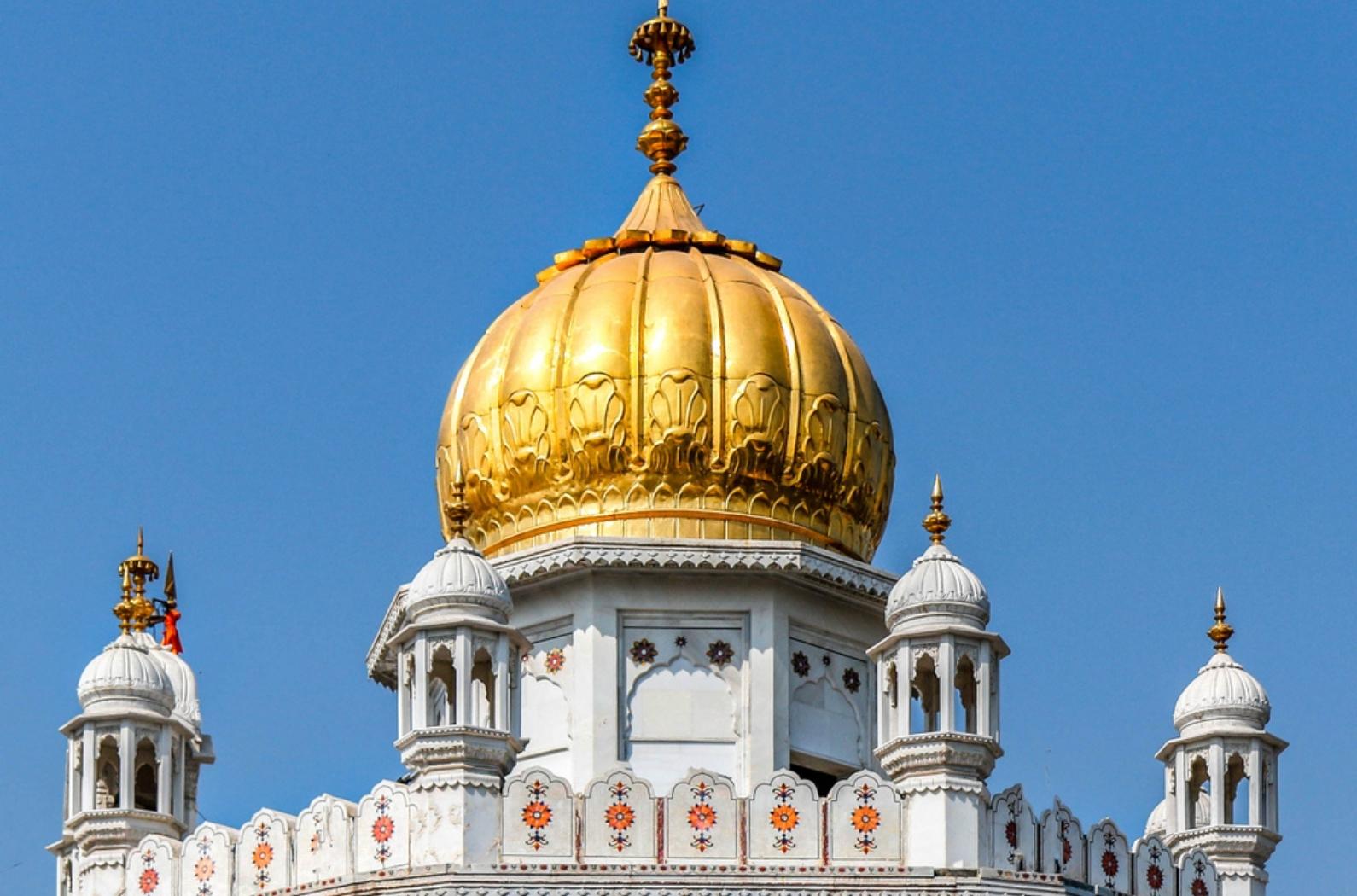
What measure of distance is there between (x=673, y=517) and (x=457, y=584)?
3.09m

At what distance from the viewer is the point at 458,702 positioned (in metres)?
28.2

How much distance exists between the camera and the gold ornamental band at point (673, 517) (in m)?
31.2

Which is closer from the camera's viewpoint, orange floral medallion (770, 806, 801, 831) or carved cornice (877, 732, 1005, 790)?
orange floral medallion (770, 806, 801, 831)

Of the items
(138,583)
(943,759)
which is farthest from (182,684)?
(943,759)

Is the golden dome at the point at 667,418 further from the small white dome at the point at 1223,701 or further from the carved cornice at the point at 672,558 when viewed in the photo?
the small white dome at the point at 1223,701

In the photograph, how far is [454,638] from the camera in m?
28.4

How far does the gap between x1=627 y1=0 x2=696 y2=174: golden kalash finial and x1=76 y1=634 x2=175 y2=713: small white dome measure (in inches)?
243

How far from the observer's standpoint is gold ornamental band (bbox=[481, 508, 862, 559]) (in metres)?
31.2

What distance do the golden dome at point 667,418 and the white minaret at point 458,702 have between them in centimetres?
236

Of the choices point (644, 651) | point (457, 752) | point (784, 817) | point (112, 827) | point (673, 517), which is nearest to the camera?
point (457, 752)

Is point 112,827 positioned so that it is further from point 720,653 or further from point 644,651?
point 720,653

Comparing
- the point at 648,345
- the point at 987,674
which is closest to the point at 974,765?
the point at 987,674

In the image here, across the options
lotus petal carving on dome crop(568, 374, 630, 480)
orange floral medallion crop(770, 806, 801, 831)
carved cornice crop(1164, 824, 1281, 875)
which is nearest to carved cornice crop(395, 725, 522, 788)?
orange floral medallion crop(770, 806, 801, 831)

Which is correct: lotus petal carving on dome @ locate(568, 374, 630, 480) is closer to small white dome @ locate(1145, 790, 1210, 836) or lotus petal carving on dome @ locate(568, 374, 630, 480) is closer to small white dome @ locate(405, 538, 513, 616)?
small white dome @ locate(405, 538, 513, 616)
